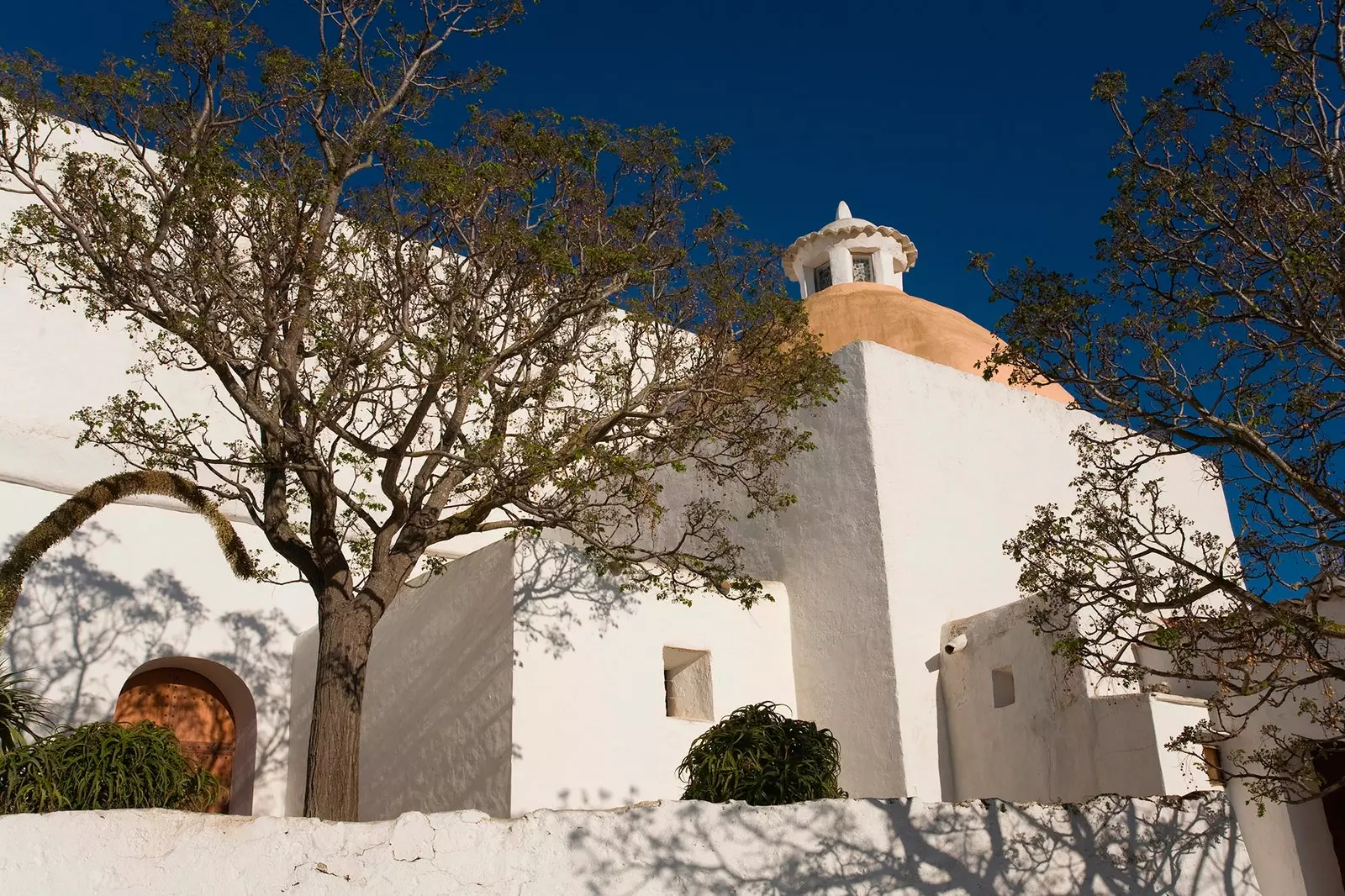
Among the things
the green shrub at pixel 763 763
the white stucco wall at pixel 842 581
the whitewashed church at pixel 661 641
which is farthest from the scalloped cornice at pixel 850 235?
the green shrub at pixel 763 763

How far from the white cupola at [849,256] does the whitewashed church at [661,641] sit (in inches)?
158

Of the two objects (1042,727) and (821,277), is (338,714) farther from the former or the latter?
(821,277)

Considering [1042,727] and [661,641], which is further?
[661,641]

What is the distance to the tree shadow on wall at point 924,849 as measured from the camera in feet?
20.9

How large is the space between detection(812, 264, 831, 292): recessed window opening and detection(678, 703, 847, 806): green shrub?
11026mm

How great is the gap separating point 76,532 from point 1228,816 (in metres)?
10.7

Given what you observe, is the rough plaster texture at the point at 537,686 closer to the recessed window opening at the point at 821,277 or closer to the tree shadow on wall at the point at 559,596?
the tree shadow on wall at the point at 559,596

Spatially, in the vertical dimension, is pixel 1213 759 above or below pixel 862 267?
below

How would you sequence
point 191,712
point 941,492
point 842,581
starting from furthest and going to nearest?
point 191,712
point 941,492
point 842,581

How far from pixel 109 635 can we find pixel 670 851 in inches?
310

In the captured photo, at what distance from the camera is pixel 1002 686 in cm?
1073

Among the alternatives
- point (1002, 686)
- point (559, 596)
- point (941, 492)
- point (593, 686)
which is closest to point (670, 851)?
point (593, 686)

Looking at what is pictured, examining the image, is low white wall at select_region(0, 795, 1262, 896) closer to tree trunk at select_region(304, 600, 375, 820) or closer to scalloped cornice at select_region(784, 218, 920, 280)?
tree trunk at select_region(304, 600, 375, 820)

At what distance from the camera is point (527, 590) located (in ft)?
32.9
